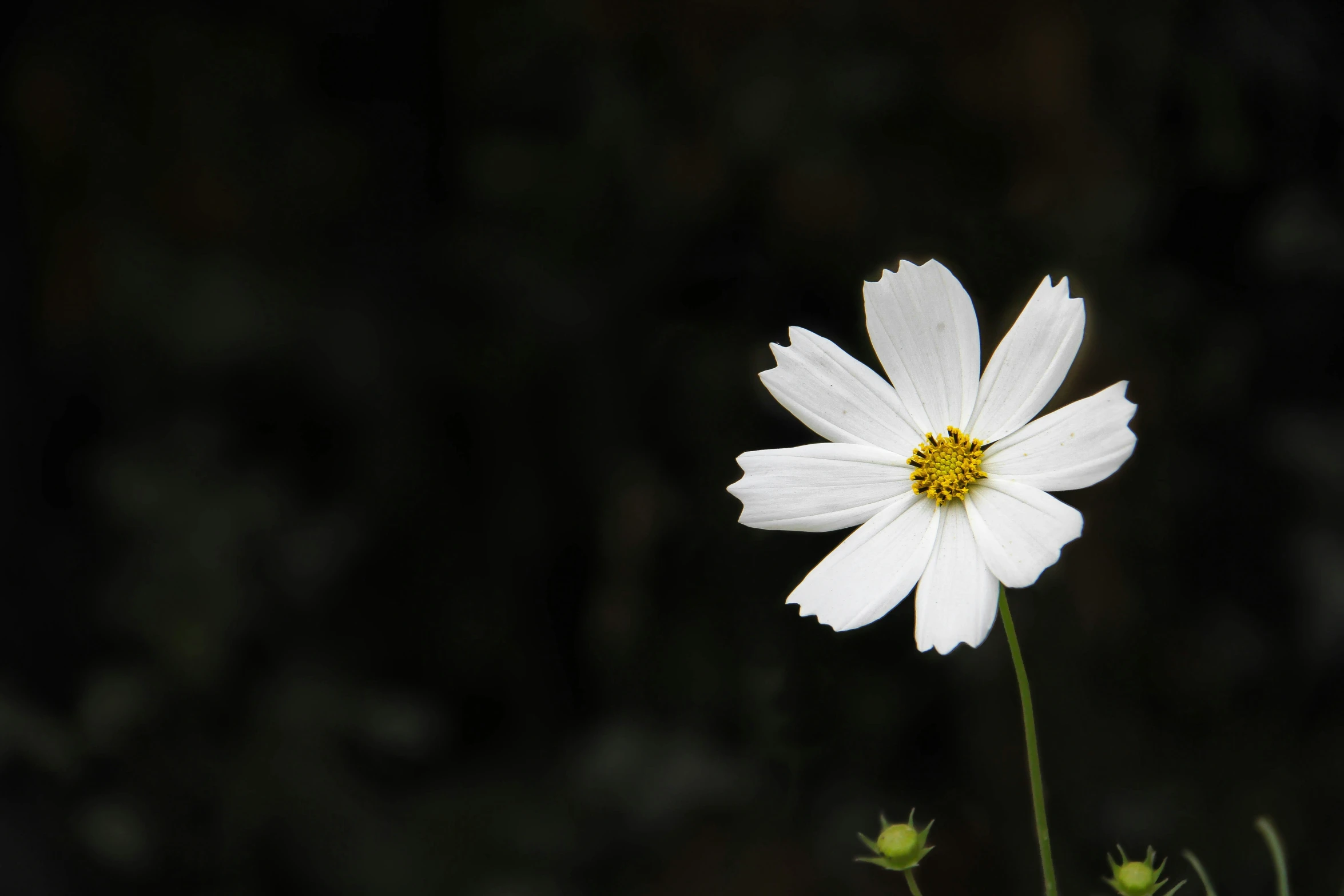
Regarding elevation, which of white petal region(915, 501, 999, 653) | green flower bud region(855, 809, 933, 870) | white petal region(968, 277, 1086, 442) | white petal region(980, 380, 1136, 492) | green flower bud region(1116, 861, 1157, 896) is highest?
white petal region(968, 277, 1086, 442)

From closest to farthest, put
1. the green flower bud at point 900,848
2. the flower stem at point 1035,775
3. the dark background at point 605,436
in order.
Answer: the flower stem at point 1035,775 < the green flower bud at point 900,848 < the dark background at point 605,436

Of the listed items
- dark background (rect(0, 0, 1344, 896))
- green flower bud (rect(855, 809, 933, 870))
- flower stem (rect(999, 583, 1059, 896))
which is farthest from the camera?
dark background (rect(0, 0, 1344, 896))

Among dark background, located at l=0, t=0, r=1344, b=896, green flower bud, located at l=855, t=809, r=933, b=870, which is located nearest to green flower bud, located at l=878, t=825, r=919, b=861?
green flower bud, located at l=855, t=809, r=933, b=870

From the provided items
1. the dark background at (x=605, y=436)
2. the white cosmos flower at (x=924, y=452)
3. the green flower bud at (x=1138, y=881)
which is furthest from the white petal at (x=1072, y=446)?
the dark background at (x=605, y=436)

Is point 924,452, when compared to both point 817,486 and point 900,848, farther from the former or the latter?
point 900,848

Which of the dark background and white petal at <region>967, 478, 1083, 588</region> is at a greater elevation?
the dark background

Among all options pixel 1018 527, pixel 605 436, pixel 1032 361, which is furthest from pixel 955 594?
pixel 605 436

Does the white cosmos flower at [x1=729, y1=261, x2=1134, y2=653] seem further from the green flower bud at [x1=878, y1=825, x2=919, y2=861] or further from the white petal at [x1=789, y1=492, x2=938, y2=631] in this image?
the green flower bud at [x1=878, y1=825, x2=919, y2=861]

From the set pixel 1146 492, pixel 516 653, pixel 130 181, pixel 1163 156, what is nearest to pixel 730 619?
pixel 516 653

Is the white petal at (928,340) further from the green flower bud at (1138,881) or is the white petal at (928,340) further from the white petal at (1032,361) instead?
the green flower bud at (1138,881)
